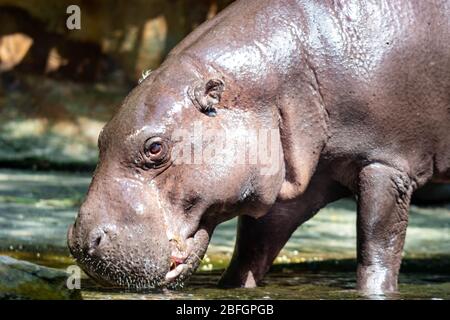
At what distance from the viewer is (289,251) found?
870 centimetres

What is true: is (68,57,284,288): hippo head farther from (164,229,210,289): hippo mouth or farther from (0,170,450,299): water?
(0,170,450,299): water

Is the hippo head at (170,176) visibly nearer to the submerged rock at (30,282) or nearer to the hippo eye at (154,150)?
the hippo eye at (154,150)

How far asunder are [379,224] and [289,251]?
2.22 m

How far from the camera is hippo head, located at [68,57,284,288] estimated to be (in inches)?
229

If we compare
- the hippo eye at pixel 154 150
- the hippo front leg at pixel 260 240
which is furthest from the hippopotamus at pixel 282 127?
the hippo front leg at pixel 260 240

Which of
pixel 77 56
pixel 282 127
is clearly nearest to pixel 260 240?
pixel 282 127

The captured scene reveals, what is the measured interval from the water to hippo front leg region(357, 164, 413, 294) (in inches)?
6.9

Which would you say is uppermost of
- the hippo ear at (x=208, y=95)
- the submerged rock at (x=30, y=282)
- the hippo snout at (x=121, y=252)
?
the hippo ear at (x=208, y=95)

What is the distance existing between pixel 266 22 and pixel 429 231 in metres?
4.10

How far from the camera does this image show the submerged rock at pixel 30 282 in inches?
204

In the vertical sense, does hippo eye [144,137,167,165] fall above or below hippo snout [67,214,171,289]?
above

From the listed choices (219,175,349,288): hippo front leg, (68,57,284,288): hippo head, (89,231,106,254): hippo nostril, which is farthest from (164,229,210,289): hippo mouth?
(219,175,349,288): hippo front leg

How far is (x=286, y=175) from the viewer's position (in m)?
6.49
